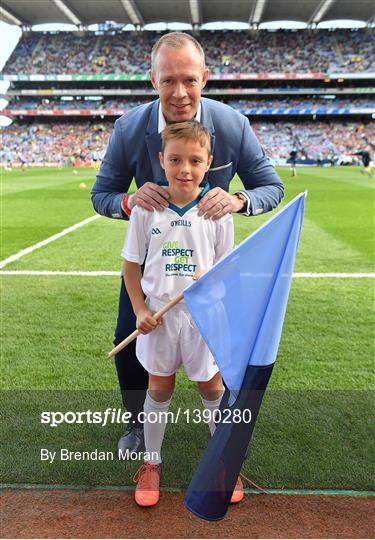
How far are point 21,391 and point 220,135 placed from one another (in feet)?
8.28

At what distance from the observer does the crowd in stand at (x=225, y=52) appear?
53594mm

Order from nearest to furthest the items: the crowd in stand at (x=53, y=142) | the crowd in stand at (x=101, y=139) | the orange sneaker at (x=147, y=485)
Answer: the orange sneaker at (x=147, y=485), the crowd in stand at (x=53, y=142), the crowd in stand at (x=101, y=139)

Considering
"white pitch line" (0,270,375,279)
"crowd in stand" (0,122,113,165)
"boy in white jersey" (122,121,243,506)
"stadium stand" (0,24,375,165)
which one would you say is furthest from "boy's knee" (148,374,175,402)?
"stadium stand" (0,24,375,165)

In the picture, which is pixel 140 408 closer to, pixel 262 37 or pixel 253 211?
pixel 253 211

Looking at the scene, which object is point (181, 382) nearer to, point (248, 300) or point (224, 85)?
point (248, 300)

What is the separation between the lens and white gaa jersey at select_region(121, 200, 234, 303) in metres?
2.34

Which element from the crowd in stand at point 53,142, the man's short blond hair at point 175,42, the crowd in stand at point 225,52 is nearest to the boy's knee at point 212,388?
the man's short blond hair at point 175,42

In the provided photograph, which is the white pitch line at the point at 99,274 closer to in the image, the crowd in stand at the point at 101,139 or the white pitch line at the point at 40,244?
the white pitch line at the point at 40,244

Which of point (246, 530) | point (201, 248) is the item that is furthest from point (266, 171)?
point (246, 530)

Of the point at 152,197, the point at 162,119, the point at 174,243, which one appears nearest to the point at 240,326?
the point at 174,243

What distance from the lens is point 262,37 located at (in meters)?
55.3

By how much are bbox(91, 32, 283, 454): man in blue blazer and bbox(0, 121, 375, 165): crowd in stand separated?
46220 millimetres

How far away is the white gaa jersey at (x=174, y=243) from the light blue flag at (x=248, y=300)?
175 millimetres

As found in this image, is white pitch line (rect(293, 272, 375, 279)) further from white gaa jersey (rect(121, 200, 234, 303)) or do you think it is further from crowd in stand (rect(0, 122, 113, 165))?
crowd in stand (rect(0, 122, 113, 165))
